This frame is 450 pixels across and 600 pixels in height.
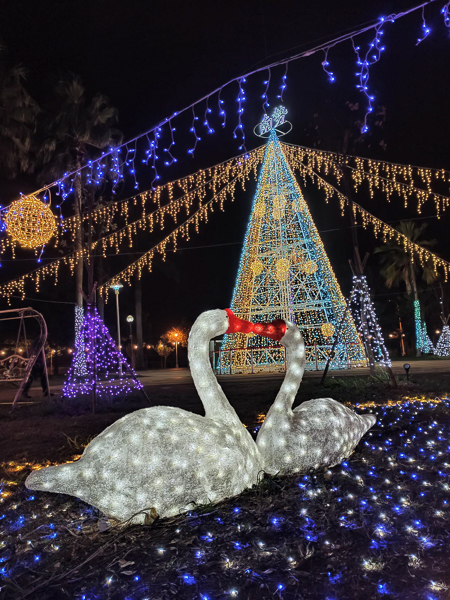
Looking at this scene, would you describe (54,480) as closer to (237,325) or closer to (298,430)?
(237,325)

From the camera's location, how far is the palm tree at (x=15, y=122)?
1736cm

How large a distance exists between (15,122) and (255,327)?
1807 cm

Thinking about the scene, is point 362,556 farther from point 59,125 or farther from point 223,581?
point 59,125

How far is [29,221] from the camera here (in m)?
8.98

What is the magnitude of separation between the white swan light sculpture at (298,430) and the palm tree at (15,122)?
1769 cm

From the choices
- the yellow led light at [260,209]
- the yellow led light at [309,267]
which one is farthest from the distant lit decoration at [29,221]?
the yellow led light at [309,267]

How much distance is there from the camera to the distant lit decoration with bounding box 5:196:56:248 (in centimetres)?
892

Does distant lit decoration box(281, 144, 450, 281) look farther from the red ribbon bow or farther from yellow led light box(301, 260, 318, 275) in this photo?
the red ribbon bow

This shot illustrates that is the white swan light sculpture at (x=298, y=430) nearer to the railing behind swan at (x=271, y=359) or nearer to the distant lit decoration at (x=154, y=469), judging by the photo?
the distant lit decoration at (x=154, y=469)

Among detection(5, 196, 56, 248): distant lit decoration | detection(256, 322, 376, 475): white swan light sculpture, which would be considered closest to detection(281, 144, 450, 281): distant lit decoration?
detection(5, 196, 56, 248): distant lit decoration

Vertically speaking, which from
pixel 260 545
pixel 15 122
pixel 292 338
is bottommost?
pixel 260 545

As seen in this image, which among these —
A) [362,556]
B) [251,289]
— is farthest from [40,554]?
[251,289]

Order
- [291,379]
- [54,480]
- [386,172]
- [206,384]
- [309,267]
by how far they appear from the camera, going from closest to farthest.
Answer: [54,480] → [206,384] → [291,379] → [386,172] → [309,267]

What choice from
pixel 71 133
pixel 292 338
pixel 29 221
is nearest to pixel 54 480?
pixel 292 338
